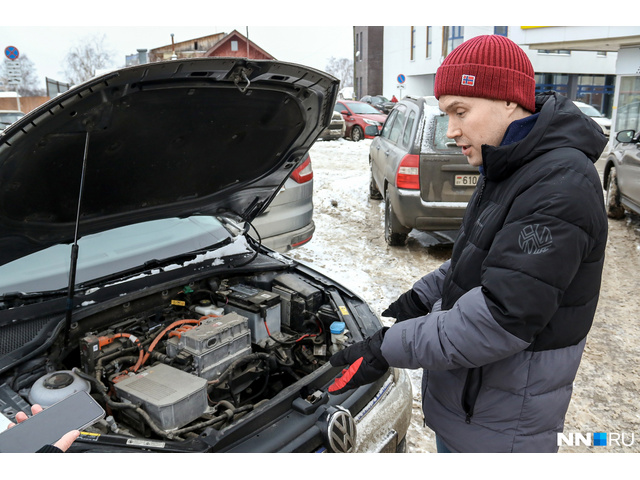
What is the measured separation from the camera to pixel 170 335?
2666 millimetres

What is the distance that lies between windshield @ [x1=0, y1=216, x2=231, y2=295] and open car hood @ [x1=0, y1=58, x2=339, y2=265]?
8 cm

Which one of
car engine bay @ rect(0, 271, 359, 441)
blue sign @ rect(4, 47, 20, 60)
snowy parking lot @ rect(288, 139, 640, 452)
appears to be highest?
blue sign @ rect(4, 47, 20, 60)

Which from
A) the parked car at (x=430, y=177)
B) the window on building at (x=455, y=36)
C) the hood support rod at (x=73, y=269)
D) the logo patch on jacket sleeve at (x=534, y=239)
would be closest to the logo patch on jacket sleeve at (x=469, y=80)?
the logo patch on jacket sleeve at (x=534, y=239)

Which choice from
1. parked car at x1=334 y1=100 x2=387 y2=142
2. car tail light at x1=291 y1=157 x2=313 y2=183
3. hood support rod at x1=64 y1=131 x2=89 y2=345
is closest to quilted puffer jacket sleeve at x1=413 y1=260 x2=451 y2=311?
hood support rod at x1=64 y1=131 x2=89 y2=345

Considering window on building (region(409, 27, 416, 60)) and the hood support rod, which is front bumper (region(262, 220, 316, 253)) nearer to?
the hood support rod

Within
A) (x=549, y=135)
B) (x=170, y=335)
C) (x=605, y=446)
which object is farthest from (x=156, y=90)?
(x=605, y=446)

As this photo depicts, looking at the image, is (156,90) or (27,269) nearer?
(156,90)

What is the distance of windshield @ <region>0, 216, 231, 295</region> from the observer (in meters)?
2.57

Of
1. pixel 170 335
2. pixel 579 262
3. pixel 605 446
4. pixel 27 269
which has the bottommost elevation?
pixel 605 446

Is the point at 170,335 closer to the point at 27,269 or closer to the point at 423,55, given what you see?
the point at 27,269

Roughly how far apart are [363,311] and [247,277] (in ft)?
2.61

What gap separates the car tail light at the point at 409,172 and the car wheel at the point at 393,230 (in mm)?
595

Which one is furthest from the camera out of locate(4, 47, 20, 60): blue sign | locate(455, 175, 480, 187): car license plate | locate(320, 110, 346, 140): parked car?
locate(320, 110, 346, 140): parked car

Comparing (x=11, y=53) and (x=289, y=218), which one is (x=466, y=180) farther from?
(x=11, y=53)
